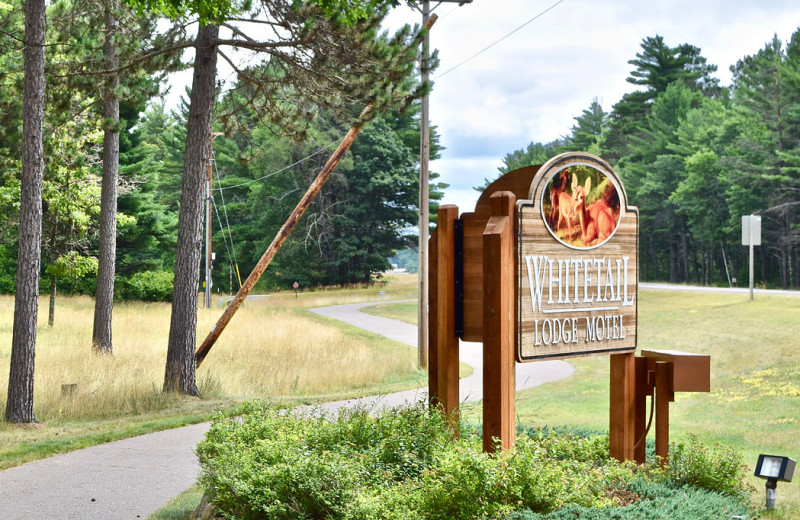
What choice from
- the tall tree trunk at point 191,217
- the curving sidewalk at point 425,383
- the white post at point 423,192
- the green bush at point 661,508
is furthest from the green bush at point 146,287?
the green bush at point 661,508

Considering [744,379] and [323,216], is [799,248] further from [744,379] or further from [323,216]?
[744,379]

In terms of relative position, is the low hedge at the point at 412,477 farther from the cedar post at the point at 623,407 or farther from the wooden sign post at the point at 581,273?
the wooden sign post at the point at 581,273

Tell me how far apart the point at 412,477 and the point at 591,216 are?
A: 2.27 m

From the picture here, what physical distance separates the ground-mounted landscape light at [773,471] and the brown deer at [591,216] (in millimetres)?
2173

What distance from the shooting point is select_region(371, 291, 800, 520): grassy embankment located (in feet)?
31.2

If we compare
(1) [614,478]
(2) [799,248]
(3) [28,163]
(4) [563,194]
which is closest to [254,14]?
(3) [28,163]

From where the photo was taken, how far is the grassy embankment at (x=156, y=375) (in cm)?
999

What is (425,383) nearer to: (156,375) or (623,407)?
(156,375)

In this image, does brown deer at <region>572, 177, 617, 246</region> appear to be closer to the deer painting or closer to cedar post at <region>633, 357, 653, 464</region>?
the deer painting

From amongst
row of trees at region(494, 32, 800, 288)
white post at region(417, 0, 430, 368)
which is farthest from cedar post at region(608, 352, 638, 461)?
row of trees at region(494, 32, 800, 288)

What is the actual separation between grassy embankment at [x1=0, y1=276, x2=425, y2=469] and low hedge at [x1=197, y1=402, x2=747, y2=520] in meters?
4.21

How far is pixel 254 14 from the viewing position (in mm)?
11984

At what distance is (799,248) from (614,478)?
153 ft

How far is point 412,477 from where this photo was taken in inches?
202
